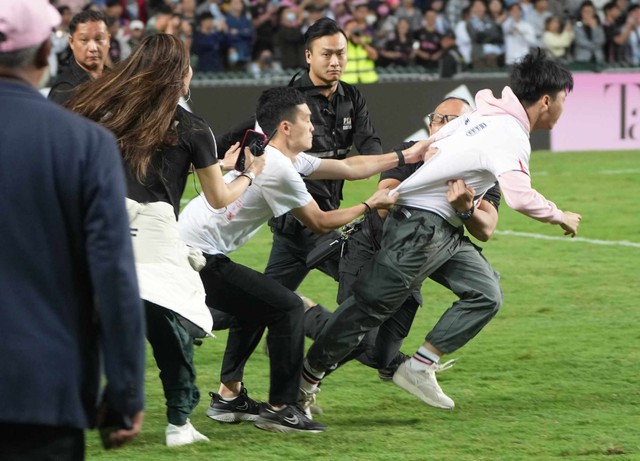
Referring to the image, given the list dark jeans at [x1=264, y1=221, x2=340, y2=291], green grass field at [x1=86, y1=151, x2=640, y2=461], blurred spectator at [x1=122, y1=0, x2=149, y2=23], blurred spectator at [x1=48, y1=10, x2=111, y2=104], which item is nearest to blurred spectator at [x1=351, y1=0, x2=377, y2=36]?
blurred spectator at [x1=122, y1=0, x2=149, y2=23]

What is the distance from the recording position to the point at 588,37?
22.5 m

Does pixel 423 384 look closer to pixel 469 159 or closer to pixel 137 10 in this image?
pixel 469 159

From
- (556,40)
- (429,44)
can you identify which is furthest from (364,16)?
(556,40)

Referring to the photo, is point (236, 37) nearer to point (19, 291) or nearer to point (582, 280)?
point (582, 280)

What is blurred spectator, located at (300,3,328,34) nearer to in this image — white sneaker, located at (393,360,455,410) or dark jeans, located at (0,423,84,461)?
white sneaker, located at (393,360,455,410)

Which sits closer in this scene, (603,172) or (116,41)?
(603,172)

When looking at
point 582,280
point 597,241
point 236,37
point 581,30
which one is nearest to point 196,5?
point 236,37

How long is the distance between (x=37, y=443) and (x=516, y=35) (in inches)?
785

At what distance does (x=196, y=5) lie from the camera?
20.4 meters

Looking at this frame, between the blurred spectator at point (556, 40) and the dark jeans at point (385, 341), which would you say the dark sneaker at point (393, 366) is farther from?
the blurred spectator at point (556, 40)

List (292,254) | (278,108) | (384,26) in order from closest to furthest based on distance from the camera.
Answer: (278,108), (292,254), (384,26)

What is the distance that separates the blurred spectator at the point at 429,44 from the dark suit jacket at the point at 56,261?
1796 cm

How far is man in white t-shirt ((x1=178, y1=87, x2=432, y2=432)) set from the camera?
569 cm

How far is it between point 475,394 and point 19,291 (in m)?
4.14
